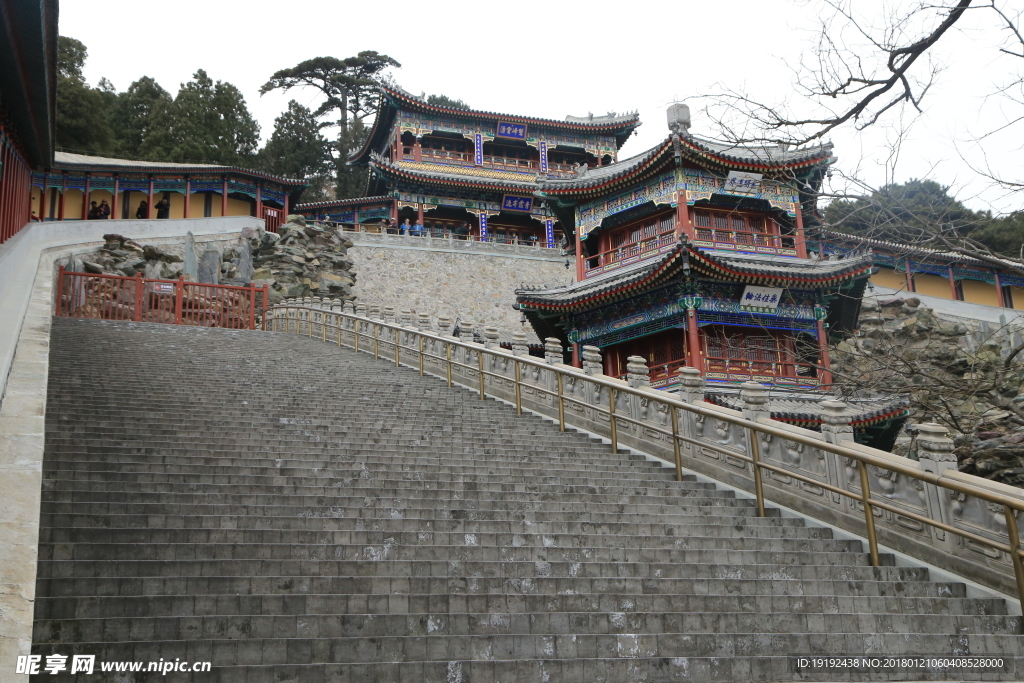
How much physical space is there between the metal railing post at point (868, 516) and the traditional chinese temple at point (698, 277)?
11.3 meters

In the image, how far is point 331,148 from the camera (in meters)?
52.2

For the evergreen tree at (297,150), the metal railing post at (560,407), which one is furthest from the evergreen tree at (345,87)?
the metal railing post at (560,407)

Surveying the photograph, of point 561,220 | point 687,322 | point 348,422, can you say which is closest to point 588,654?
point 348,422

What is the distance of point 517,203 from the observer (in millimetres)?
41969

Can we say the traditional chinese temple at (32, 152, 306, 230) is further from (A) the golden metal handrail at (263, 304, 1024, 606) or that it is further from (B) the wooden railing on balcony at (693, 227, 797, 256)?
(A) the golden metal handrail at (263, 304, 1024, 606)

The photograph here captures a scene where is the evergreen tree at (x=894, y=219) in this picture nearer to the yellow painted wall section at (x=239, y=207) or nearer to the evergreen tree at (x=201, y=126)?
the yellow painted wall section at (x=239, y=207)

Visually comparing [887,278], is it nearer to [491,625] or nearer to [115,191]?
[115,191]

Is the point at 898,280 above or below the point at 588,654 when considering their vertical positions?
above

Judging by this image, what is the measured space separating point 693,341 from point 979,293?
91.0ft

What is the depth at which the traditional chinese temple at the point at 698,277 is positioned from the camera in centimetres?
2106

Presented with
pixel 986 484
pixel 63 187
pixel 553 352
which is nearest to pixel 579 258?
pixel 553 352

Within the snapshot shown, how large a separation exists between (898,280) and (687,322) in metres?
23.1

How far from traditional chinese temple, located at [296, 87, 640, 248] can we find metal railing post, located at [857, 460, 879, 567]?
3213cm

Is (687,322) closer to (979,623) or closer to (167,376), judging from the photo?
(167,376)
